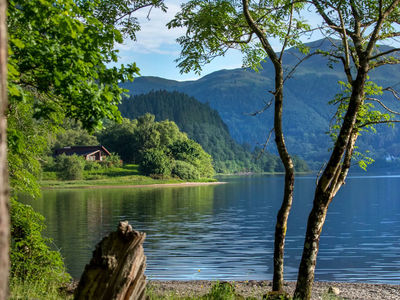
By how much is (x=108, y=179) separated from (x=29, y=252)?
96066 millimetres

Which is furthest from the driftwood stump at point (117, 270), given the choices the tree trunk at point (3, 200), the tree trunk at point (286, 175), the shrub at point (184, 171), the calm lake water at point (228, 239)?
the shrub at point (184, 171)

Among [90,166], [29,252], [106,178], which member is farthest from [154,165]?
[29,252]

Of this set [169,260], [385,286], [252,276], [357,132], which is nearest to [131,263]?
[357,132]

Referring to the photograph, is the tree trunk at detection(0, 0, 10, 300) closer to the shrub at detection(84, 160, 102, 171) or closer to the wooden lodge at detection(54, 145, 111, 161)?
the shrub at detection(84, 160, 102, 171)

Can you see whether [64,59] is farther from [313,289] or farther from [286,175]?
[313,289]

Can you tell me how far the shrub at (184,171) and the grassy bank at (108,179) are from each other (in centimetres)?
282

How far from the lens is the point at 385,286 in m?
18.8

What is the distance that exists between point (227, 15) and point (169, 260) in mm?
15532

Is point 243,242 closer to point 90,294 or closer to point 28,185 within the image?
point 28,185

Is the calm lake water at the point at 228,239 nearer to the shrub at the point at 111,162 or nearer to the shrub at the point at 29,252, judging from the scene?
the shrub at the point at 29,252

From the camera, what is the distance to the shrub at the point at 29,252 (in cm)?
1312

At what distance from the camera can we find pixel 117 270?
20.3 feet

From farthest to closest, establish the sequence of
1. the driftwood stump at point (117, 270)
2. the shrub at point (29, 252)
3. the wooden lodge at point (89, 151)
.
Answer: the wooden lodge at point (89, 151)
the shrub at point (29, 252)
the driftwood stump at point (117, 270)

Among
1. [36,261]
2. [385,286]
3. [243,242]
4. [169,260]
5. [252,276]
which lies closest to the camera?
[36,261]
